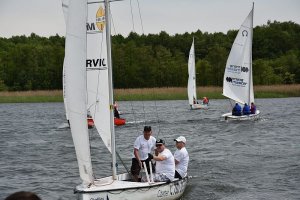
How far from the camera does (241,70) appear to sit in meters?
35.2

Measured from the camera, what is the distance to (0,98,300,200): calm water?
15.7m

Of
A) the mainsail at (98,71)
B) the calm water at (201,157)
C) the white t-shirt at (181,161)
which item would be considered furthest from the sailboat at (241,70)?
the mainsail at (98,71)

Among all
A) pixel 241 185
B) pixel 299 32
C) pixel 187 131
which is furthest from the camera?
pixel 299 32

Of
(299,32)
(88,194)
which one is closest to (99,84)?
(88,194)

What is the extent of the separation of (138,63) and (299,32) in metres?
43.6

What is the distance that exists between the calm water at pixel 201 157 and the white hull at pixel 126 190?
2.22m

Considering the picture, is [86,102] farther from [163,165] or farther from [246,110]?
[246,110]

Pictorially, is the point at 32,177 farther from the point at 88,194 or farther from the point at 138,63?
the point at 138,63

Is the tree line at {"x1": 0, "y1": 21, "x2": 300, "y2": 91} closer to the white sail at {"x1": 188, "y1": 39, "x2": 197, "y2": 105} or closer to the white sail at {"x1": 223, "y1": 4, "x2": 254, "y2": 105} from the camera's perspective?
the white sail at {"x1": 188, "y1": 39, "x2": 197, "y2": 105}

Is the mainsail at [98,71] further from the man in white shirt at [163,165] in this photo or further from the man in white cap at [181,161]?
the man in white cap at [181,161]

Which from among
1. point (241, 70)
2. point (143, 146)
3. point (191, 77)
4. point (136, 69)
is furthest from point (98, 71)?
point (136, 69)

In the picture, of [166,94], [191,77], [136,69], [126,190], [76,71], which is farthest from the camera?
[136,69]

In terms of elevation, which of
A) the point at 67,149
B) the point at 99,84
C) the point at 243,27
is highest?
the point at 243,27

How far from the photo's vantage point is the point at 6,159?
2219cm
